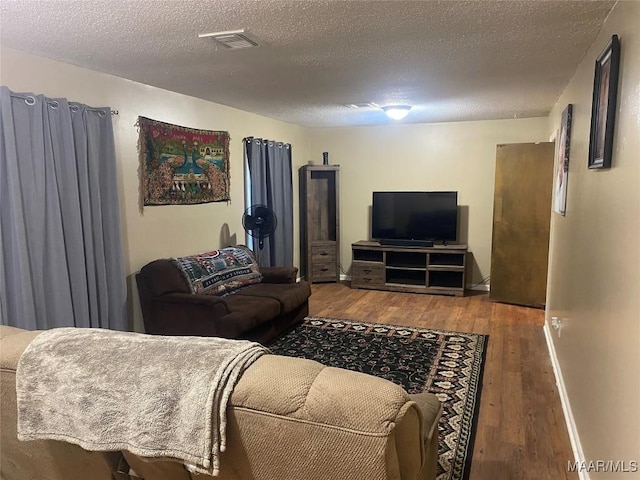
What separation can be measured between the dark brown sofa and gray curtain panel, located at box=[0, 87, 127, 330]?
0.83 feet

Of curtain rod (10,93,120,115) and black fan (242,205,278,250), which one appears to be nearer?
curtain rod (10,93,120,115)

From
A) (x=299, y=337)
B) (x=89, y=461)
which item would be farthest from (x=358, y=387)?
(x=299, y=337)

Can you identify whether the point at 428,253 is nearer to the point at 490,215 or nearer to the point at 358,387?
the point at 490,215

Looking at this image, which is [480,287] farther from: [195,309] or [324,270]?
[195,309]

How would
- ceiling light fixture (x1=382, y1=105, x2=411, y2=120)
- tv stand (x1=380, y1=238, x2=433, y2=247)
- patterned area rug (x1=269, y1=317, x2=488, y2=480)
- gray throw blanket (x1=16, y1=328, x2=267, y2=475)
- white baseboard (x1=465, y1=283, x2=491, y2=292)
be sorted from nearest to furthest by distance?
gray throw blanket (x1=16, y1=328, x2=267, y2=475), patterned area rug (x1=269, y1=317, x2=488, y2=480), ceiling light fixture (x1=382, y1=105, x2=411, y2=120), tv stand (x1=380, y1=238, x2=433, y2=247), white baseboard (x1=465, y1=283, x2=491, y2=292)

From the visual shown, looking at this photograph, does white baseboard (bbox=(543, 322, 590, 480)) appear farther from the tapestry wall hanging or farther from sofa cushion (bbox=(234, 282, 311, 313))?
the tapestry wall hanging

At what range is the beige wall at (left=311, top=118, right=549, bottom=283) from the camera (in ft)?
19.1

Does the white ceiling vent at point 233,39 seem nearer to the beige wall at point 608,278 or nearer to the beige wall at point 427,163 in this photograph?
the beige wall at point 608,278

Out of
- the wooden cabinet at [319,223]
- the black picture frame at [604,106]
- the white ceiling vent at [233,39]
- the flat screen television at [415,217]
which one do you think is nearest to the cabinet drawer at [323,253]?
the wooden cabinet at [319,223]

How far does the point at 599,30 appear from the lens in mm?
2357

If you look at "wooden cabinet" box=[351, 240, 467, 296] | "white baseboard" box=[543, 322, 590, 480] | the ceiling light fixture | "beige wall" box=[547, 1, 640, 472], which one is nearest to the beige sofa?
"beige wall" box=[547, 1, 640, 472]

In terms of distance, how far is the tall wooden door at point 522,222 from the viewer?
15.9 ft

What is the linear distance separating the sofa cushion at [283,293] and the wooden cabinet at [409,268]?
1696mm

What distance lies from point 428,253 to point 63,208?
13.7ft
